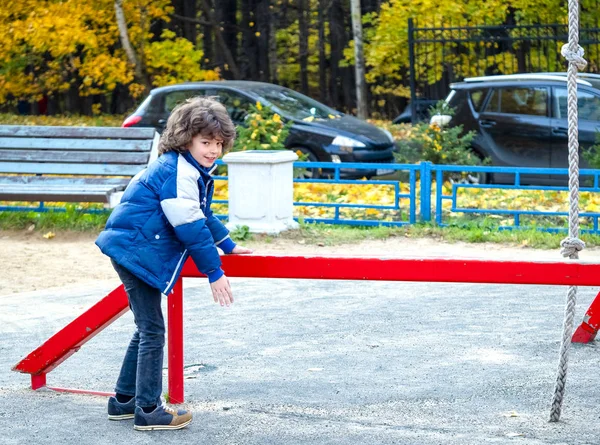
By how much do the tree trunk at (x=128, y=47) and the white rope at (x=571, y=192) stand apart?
60.0 ft

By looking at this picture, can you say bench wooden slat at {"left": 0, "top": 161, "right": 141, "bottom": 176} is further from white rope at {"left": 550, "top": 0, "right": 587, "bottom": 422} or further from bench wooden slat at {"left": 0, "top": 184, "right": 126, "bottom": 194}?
white rope at {"left": 550, "top": 0, "right": 587, "bottom": 422}

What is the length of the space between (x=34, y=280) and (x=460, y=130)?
19.9 feet

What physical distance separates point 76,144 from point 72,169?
0.34 metres

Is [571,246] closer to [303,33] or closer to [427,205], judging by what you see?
[427,205]

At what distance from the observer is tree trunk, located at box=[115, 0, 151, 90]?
21891 mm

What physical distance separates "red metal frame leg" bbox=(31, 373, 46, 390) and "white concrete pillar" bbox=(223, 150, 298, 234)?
518 cm

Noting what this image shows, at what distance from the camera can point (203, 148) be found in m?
4.29

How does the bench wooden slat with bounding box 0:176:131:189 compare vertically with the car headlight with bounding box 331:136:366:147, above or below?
below

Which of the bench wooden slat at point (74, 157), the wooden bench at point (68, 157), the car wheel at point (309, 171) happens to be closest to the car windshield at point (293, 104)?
the car wheel at point (309, 171)

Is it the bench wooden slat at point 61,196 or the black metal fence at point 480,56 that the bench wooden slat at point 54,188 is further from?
the black metal fence at point 480,56

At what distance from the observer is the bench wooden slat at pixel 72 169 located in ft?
36.5

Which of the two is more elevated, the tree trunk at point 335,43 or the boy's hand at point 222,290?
the tree trunk at point 335,43

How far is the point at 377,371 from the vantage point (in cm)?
551

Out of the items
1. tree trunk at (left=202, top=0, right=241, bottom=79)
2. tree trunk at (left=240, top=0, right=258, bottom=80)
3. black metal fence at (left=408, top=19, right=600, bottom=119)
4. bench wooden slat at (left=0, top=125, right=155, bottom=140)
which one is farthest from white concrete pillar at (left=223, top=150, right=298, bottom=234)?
tree trunk at (left=240, top=0, right=258, bottom=80)
